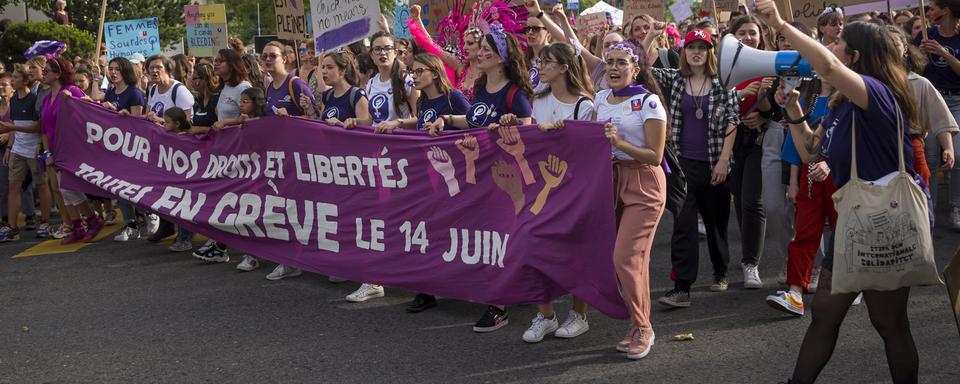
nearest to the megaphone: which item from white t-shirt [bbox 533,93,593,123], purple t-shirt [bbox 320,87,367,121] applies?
white t-shirt [bbox 533,93,593,123]

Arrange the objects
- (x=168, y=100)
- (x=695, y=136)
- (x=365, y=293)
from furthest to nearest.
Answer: (x=168, y=100)
(x=365, y=293)
(x=695, y=136)

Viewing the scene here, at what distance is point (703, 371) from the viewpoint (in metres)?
4.73

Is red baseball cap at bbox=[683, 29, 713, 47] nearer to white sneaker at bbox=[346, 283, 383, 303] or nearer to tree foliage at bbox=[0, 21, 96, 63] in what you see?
white sneaker at bbox=[346, 283, 383, 303]

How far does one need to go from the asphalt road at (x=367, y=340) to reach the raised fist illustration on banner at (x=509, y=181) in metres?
0.77

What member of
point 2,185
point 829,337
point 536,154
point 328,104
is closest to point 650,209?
point 536,154

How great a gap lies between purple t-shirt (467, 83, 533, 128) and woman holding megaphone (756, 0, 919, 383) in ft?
7.07

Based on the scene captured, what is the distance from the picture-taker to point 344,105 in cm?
707

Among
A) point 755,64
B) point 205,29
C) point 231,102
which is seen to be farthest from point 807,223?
point 205,29

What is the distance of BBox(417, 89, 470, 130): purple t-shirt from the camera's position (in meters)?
6.28

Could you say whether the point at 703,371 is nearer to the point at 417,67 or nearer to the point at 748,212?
the point at 748,212

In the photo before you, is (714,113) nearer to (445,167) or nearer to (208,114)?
(445,167)

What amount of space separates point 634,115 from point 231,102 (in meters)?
4.14

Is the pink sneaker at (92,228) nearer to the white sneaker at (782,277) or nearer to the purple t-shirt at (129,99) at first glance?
the purple t-shirt at (129,99)

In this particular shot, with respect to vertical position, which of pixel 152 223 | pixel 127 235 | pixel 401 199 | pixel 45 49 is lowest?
pixel 127 235
